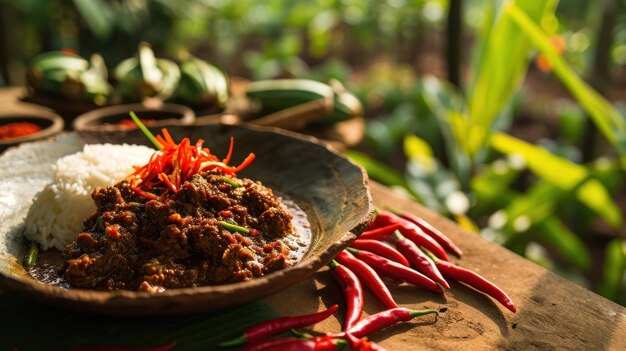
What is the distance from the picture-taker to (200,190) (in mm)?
1691

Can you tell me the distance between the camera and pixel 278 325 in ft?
4.95

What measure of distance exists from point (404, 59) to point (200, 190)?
7.86 m

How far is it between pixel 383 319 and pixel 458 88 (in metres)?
3.26

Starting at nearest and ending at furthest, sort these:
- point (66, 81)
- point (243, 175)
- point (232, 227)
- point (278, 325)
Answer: point (278, 325) → point (232, 227) → point (243, 175) → point (66, 81)

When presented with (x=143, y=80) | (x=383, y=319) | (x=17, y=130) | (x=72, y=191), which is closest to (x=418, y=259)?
(x=383, y=319)

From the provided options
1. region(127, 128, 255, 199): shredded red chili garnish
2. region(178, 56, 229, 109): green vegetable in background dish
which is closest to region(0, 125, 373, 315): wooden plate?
region(127, 128, 255, 199): shredded red chili garnish

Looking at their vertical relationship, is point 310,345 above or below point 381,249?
below

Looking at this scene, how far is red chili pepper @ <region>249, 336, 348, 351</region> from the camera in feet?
4.59

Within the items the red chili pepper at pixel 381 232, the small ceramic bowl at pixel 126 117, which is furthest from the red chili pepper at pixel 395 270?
the small ceramic bowl at pixel 126 117

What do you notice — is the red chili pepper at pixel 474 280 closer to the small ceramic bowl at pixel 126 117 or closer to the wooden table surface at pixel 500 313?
the wooden table surface at pixel 500 313

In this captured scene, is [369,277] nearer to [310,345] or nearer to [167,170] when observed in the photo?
[310,345]

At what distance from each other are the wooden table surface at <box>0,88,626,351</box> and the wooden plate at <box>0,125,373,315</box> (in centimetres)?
18

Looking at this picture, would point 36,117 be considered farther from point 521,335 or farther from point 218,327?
point 521,335

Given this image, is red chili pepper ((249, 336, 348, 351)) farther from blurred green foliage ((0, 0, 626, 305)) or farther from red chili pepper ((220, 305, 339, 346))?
blurred green foliage ((0, 0, 626, 305))
